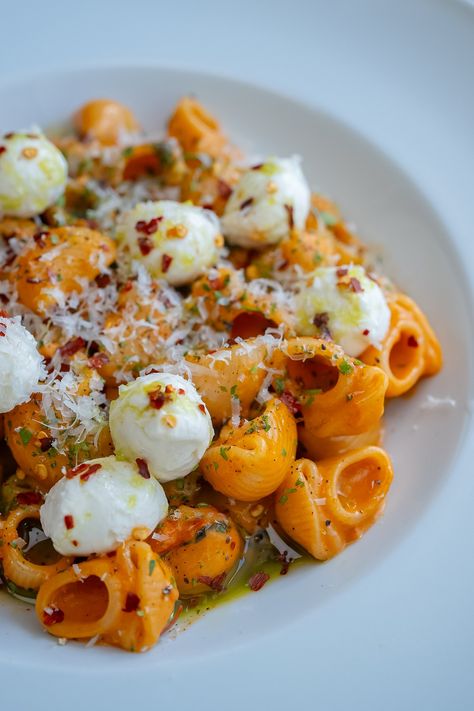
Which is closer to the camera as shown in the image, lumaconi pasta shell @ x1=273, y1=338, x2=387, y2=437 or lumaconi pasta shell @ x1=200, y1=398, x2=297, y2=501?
lumaconi pasta shell @ x1=200, y1=398, x2=297, y2=501

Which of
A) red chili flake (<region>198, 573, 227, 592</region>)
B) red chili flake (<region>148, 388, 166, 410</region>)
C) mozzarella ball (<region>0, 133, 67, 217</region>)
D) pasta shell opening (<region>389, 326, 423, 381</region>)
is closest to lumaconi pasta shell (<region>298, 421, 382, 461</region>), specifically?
pasta shell opening (<region>389, 326, 423, 381</region>)

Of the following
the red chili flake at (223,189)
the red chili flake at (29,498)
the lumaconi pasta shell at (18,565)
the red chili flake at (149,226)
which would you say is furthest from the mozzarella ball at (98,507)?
the red chili flake at (223,189)

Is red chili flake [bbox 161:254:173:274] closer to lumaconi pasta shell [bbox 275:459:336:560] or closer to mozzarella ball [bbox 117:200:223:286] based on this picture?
mozzarella ball [bbox 117:200:223:286]

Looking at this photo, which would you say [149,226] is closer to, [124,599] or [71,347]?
[71,347]

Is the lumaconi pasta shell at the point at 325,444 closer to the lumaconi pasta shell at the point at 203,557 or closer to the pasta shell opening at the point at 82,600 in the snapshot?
the lumaconi pasta shell at the point at 203,557

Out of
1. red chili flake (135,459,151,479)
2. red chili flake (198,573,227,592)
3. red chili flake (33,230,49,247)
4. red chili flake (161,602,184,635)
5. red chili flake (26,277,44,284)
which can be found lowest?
red chili flake (161,602,184,635)

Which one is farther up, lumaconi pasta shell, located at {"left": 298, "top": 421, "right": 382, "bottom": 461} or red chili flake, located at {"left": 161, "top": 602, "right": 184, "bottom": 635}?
lumaconi pasta shell, located at {"left": 298, "top": 421, "right": 382, "bottom": 461}

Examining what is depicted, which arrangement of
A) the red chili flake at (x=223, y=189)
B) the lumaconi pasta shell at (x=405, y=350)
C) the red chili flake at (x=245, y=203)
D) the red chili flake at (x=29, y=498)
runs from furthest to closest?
the red chili flake at (x=223, y=189), the red chili flake at (x=245, y=203), the lumaconi pasta shell at (x=405, y=350), the red chili flake at (x=29, y=498)
